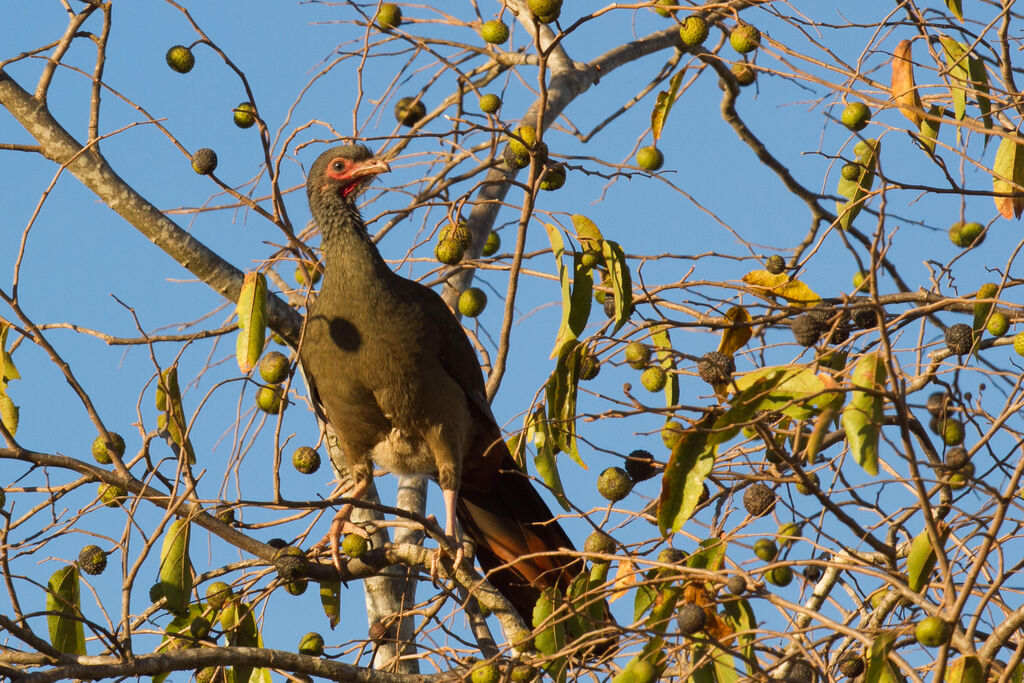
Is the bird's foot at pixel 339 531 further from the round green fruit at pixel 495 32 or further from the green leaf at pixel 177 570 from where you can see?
the round green fruit at pixel 495 32

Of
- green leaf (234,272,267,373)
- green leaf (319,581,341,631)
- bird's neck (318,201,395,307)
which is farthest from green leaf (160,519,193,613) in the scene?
Answer: bird's neck (318,201,395,307)

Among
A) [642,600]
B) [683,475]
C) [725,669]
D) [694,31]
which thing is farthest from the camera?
[694,31]

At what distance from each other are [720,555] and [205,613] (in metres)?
1.83

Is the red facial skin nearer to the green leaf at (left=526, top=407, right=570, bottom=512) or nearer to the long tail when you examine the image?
the long tail

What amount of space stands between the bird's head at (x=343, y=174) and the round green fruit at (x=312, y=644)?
6.22ft

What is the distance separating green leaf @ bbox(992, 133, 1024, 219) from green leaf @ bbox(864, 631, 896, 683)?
166cm

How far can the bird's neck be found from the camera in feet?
15.0

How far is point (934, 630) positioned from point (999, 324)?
156 centimetres

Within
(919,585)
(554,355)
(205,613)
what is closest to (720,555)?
(919,585)

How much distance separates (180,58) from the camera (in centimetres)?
435

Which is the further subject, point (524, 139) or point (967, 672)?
point (524, 139)

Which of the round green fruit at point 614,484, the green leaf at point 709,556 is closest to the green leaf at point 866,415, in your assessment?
the green leaf at point 709,556

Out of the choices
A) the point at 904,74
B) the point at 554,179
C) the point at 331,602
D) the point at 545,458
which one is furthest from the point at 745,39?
the point at 331,602

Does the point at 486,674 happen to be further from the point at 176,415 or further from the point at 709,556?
the point at 176,415
